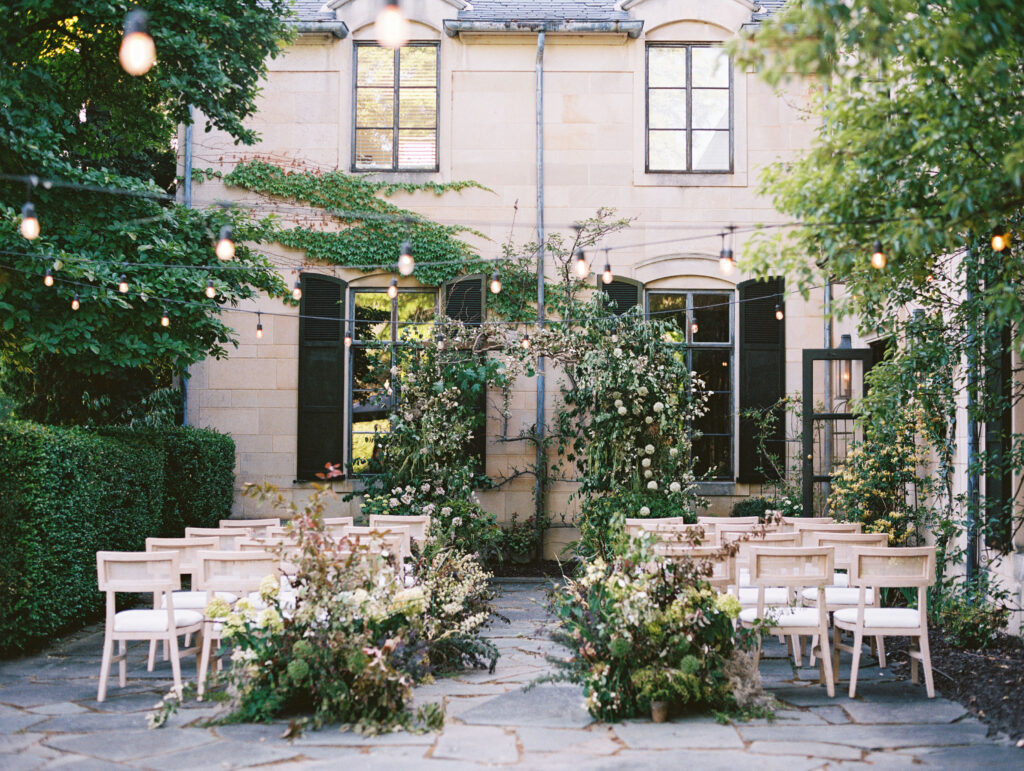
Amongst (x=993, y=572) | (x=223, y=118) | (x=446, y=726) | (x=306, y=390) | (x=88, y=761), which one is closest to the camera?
(x=88, y=761)

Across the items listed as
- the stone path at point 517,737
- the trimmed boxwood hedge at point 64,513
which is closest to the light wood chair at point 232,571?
the stone path at point 517,737

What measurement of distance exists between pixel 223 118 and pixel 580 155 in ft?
16.0

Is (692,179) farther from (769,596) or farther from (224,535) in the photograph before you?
(224,535)

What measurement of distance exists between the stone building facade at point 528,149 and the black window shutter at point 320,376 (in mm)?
100

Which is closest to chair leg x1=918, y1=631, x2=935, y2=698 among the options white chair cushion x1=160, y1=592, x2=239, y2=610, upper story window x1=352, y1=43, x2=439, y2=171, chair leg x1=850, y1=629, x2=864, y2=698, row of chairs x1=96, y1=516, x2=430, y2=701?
chair leg x1=850, y1=629, x2=864, y2=698

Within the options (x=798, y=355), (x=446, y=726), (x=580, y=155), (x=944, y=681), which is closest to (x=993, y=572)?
(x=944, y=681)

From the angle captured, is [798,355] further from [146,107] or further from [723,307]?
[146,107]

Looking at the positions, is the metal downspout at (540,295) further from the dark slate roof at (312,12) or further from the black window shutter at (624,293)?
the dark slate roof at (312,12)

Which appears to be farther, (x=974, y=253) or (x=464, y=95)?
(x=464, y=95)

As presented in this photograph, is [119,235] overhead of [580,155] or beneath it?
beneath

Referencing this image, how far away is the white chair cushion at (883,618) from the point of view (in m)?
5.96

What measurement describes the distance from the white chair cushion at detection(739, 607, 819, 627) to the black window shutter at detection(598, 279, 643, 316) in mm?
6189

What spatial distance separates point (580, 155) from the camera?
Answer: 12289mm

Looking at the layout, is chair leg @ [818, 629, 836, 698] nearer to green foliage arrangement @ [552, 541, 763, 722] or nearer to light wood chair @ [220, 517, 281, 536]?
green foliage arrangement @ [552, 541, 763, 722]
